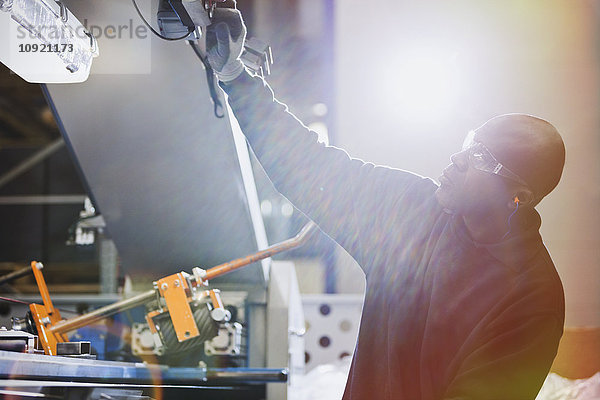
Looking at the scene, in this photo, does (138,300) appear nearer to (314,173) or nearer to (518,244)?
(314,173)

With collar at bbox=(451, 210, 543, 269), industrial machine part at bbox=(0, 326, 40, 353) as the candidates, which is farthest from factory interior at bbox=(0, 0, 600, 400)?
collar at bbox=(451, 210, 543, 269)

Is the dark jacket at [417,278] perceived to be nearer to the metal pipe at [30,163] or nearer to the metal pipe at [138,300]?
the metal pipe at [138,300]

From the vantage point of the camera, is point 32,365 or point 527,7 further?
point 527,7

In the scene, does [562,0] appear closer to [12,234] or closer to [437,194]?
[437,194]

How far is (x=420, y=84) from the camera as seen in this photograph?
3.59m

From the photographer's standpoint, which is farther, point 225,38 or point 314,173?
point 314,173

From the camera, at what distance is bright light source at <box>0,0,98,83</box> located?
1.34 metres

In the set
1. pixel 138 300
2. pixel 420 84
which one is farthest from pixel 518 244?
pixel 420 84

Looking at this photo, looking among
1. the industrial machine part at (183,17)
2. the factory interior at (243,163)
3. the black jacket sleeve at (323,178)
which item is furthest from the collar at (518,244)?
the industrial machine part at (183,17)

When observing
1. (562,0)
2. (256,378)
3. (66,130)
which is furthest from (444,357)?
(562,0)

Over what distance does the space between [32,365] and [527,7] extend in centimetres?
321

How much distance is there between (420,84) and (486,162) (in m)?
2.30

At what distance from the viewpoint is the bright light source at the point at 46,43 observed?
1.34 m

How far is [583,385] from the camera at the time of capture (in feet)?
7.81
